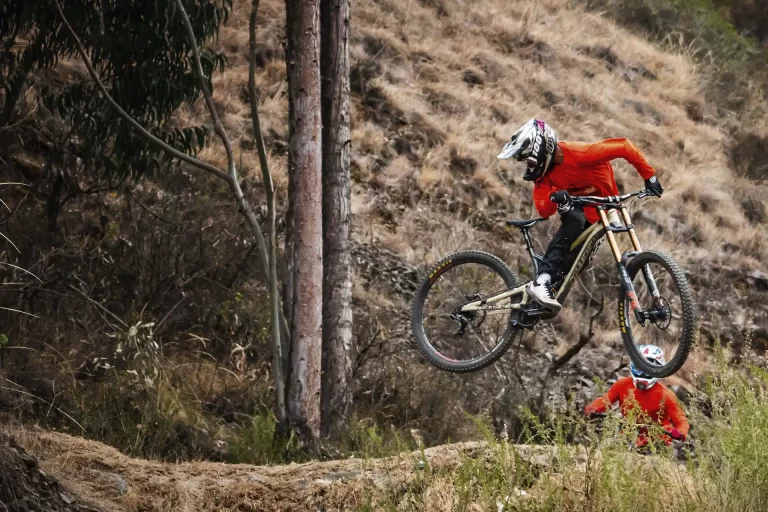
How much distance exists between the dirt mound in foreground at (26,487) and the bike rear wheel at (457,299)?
3.45 m

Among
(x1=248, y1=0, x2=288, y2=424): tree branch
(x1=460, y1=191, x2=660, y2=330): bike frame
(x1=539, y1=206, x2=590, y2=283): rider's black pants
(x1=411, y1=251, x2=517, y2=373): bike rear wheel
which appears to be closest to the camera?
(x1=460, y1=191, x2=660, y2=330): bike frame

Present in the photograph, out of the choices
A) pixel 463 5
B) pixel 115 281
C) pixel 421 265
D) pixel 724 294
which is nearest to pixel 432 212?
pixel 421 265

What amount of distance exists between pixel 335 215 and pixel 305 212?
624mm

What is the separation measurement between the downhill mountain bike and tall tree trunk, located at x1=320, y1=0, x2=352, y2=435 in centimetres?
79

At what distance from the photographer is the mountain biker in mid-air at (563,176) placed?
288 inches

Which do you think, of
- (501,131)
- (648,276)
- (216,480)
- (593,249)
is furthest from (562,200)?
(501,131)

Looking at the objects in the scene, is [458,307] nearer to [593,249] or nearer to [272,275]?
[593,249]

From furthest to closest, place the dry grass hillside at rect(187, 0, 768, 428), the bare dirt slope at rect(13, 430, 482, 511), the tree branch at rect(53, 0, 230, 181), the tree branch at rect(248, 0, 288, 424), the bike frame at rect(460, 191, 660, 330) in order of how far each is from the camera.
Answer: the dry grass hillside at rect(187, 0, 768, 428), the tree branch at rect(248, 0, 288, 424), the tree branch at rect(53, 0, 230, 181), the bike frame at rect(460, 191, 660, 330), the bare dirt slope at rect(13, 430, 482, 511)

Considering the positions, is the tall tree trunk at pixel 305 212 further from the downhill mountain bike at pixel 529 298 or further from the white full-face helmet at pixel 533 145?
the white full-face helmet at pixel 533 145

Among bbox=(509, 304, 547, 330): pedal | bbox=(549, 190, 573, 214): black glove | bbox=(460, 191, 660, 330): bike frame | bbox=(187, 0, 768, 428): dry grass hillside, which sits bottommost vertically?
bbox=(509, 304, 547, 330): pedal

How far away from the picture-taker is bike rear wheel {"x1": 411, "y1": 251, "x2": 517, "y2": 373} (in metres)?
8.34

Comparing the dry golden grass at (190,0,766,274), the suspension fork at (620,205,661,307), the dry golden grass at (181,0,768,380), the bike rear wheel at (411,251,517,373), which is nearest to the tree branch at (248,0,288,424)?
the bike rear wheel at (411,251,517,373)

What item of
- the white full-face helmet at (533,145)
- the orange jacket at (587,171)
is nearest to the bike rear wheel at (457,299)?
the orange jacket at (587,171)

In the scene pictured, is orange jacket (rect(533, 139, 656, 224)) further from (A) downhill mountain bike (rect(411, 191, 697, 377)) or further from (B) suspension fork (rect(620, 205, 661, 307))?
(B) suspension fork (rect(620, 205, 661, 307))
